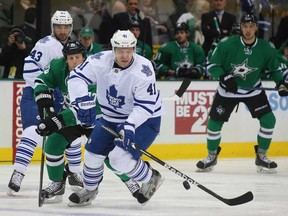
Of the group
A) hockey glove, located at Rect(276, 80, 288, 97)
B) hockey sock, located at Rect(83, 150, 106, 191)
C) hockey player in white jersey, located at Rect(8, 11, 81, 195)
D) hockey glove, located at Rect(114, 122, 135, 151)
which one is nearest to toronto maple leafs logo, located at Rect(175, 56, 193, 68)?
hockey glove, located at Rect(276, 80, 288, 97)

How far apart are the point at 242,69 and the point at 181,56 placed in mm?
1556

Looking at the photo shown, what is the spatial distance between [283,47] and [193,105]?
4.51ft

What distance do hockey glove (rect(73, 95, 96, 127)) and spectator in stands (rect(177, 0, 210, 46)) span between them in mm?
4814

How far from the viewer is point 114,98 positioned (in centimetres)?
643

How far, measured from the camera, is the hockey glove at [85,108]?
248 inches

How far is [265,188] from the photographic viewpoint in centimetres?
796

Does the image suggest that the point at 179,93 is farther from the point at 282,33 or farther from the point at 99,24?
the point at 282,33

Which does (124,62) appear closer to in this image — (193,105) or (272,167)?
(272,167)

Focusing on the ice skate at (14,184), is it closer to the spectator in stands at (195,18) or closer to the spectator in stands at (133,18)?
the spectator in stands at (133,18)

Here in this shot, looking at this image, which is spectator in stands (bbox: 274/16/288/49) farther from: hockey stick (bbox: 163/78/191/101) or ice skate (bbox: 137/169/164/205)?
ice skate (bbox: 137/169/164/205)

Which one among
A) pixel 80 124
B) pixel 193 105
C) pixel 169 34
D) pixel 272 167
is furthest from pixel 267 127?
pixel 80 124

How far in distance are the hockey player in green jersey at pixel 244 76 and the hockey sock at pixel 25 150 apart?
2.21 m

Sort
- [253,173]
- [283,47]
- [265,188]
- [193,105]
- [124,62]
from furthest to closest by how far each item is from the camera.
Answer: [283,47] → [193,105] → [253,173] → [265,188] → [124,62]

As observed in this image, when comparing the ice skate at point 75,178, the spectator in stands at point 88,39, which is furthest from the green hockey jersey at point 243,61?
the ice skate at point 75,178
